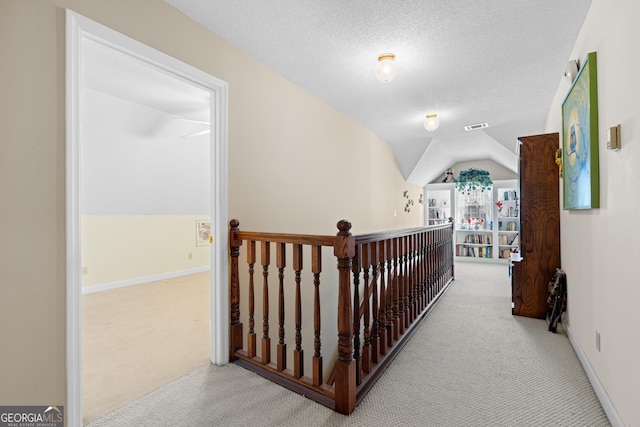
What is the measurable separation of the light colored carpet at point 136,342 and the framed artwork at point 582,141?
275cm

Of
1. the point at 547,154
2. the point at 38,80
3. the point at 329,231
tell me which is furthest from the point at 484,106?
the point at 38,80

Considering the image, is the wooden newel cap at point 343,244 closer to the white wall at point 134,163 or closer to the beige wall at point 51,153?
the beige wall at point 51,153

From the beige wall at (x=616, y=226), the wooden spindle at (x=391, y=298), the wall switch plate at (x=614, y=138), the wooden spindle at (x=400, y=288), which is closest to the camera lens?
the beige wall at (x=616, y=226)

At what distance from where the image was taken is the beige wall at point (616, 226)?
4.00 feet

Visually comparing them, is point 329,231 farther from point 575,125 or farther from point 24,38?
point 24,38

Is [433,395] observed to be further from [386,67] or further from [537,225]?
[386,67]

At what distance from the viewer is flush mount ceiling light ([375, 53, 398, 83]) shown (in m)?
2.36

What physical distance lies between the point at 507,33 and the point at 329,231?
2446 mm

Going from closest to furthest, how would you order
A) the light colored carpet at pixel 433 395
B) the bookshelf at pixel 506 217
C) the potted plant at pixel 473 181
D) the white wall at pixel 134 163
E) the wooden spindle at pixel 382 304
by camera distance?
the light colored carpet at pixel 433 395
the wooden spindle at pixel 382 304
the white wall at pixel 134 163
the bookshelf at pixel 506 217
the potted plant at pixel 473 181

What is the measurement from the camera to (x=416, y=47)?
2328 mm

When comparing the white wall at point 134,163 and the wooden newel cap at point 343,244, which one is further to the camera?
the white wall at point 134,163

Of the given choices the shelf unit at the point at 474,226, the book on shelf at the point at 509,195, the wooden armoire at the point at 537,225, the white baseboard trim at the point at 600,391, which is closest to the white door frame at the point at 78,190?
the white baseboard trim at the point at 600,391

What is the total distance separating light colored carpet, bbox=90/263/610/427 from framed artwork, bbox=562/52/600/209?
1.08 metres

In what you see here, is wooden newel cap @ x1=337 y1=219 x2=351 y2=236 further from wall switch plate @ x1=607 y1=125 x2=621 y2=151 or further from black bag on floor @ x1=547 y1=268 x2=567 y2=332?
black bag on floor @ x1=547 y1=268 x2=567 y2=332
